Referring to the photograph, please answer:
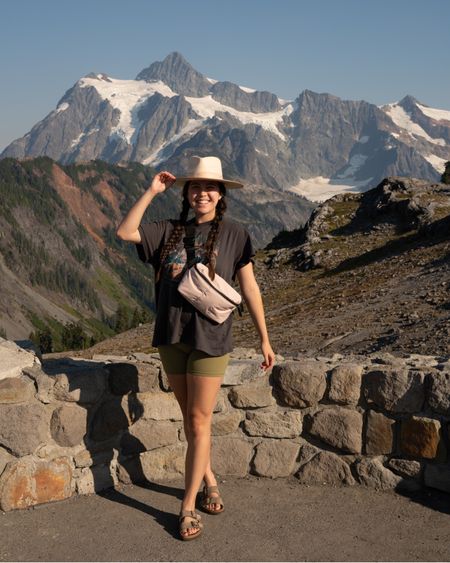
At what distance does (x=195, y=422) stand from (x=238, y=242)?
1.74m

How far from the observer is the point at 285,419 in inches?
291

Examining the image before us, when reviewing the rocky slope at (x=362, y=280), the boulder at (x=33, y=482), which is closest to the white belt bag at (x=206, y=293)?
the boulder at (x=33, y=482)

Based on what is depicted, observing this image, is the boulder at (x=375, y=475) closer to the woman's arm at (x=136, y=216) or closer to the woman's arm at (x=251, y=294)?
the woman's arm at (x=251, y=294)

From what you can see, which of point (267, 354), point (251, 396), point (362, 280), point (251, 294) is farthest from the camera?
point (362, 280)

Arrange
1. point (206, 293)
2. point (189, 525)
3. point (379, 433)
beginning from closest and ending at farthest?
point (206, 293)
point (189, 525)
point (379, 433)

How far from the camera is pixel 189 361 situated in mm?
6039

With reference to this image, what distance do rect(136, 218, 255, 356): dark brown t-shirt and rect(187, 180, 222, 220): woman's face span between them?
17 cm

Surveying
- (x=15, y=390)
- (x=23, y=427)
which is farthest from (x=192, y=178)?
(x=23, y=427)

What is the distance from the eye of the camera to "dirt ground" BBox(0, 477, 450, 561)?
19.2ft

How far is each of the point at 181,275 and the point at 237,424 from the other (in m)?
2.30

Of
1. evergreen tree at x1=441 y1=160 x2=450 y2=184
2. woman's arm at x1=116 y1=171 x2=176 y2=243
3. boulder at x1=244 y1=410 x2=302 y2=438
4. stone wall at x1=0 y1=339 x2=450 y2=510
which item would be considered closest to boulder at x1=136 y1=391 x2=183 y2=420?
stone wall at x1=0 y1=339 x2=450 y2=510

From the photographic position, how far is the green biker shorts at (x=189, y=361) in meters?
6.00

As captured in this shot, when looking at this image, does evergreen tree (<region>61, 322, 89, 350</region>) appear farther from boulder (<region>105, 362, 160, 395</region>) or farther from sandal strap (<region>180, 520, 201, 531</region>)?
sandal strap (<region>180, 520, 201, 531</region>)

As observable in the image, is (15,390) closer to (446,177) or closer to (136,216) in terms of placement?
(136,216)
